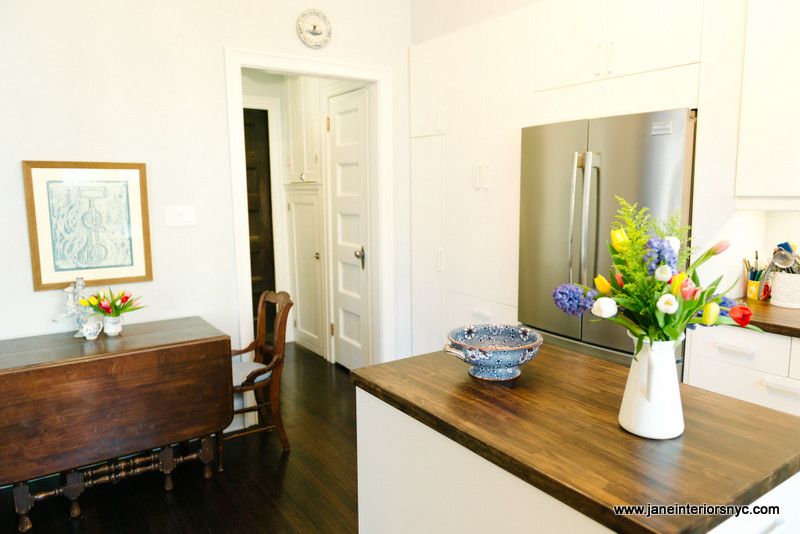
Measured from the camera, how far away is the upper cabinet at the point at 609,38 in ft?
7.47

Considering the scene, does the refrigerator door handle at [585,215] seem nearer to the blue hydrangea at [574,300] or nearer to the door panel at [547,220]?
the door panel at [547,220]

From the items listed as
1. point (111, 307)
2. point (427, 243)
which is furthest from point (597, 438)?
point (427, 243)

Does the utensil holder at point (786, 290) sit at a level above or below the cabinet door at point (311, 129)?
below

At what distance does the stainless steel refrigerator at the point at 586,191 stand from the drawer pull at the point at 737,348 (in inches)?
14.1

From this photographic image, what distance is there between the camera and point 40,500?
2463 millimetres

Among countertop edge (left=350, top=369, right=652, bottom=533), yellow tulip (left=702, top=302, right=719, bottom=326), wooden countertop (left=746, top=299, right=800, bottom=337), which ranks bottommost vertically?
countertop edge (left=350, top=369, right=652, bottom=533)

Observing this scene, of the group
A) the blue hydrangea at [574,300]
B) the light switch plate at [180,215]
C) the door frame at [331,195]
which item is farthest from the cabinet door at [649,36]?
the light switch plate at [180,215]

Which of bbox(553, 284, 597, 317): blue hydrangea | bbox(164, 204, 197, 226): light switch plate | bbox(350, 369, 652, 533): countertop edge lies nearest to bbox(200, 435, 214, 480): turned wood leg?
bbox(164, 204, 197, 226): light switch plate

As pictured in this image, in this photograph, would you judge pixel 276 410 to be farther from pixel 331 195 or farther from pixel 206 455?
pixel 331 195

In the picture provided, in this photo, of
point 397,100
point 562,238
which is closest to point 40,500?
point 562,238

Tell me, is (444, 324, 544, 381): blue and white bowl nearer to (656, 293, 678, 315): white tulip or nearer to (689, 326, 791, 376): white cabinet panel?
(656, 293, 678, 315): white tulip

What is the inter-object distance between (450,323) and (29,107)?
2545 millimetres

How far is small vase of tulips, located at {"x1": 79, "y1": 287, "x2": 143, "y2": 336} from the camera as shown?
260 cm

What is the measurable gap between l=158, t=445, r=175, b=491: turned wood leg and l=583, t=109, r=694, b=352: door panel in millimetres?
2070
